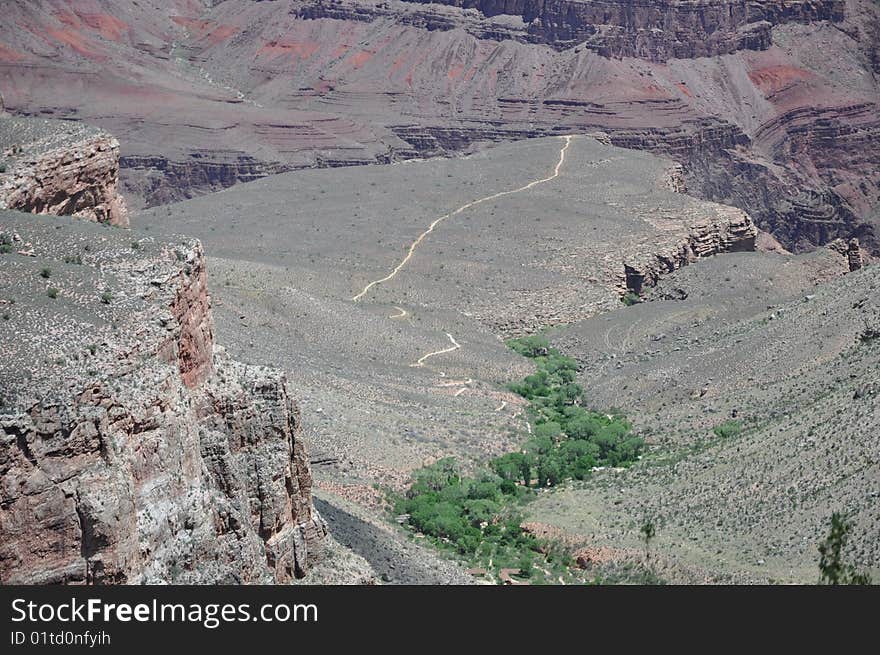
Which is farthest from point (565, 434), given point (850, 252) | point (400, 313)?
point (850, 252)

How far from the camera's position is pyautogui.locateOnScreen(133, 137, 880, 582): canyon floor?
47188 millimetres

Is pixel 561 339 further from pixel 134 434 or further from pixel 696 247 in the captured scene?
pixel 134 434

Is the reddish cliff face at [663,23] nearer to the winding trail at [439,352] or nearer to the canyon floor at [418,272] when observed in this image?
the canyon floor at [418,272]

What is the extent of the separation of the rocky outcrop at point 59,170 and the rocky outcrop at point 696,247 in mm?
47234

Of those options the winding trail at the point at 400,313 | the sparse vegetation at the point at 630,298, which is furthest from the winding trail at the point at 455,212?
the sparse vegetation at the point at 630,298

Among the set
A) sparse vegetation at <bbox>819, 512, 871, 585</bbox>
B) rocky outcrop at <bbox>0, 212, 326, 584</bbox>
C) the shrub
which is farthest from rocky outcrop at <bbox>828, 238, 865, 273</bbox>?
rocky outcrop at <bbox>0, 212, 326, 584</bbox>

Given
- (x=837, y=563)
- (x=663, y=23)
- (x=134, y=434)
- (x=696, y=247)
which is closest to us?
(x=134, y=434)

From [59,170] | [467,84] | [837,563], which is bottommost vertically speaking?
[467,84]

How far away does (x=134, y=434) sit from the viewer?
2848cm

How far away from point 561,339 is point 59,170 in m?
39.7

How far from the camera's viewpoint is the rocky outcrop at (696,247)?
290 ft

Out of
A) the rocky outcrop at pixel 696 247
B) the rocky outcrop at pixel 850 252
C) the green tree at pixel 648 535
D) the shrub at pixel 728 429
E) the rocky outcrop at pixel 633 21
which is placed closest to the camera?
the green tree at pixel 648 535

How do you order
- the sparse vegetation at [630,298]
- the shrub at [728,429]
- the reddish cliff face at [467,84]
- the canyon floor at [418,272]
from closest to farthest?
the canyon floor at [418,272] < the shrub at [728,429] < the sparse vegetation at [630,298] < the reddish cliff face at [467,84]

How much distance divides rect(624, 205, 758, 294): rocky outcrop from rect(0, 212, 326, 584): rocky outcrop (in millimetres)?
53922
